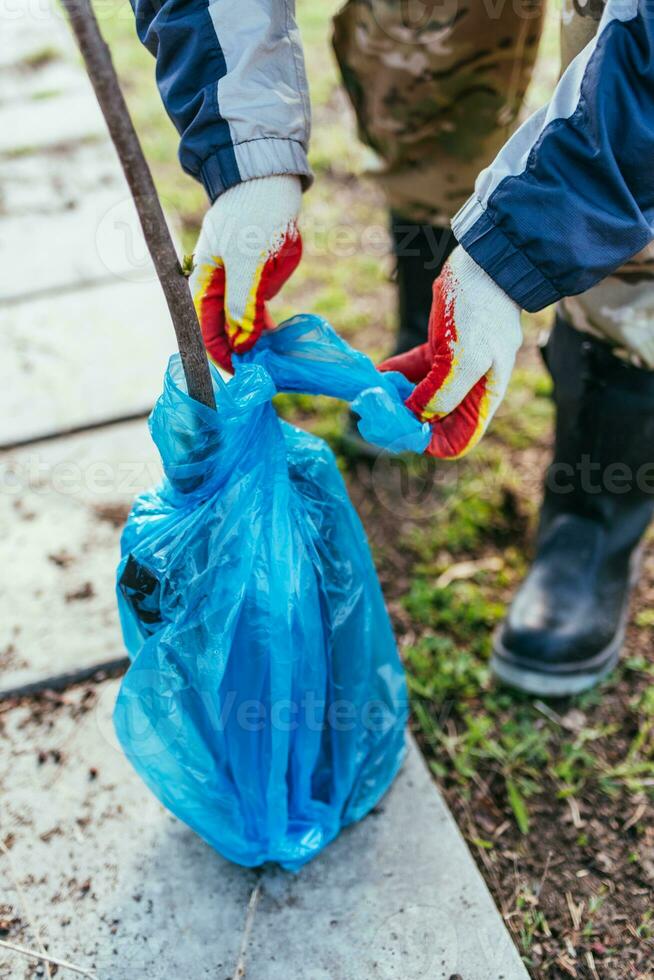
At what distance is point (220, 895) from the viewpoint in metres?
1.33

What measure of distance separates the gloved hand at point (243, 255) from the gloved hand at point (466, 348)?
0.24 meters

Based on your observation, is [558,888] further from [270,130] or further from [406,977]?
[270,130]

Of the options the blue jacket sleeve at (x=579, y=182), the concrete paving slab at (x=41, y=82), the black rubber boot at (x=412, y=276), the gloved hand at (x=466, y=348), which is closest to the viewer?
the blue jacket sleeve at (x=579, y=182)

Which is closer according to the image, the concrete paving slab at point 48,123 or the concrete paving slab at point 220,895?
the concrete paving slab at point 220,895

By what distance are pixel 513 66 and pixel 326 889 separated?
157 centimetres

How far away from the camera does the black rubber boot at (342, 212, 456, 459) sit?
6.79 feet

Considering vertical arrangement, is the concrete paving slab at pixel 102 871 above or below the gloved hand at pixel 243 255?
below

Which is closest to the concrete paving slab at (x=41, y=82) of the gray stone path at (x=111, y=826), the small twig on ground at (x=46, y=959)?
the gray stone path at (x=111, y=826)

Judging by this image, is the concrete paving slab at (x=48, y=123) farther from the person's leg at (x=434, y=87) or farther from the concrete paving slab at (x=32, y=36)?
the person's leg at (x=434, y=87)

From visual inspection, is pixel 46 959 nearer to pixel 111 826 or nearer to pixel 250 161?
pixel 111 826

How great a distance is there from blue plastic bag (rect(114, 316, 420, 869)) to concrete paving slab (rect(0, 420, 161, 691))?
46cm

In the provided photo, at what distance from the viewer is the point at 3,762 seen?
1526 mm

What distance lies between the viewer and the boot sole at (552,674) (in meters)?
1.63

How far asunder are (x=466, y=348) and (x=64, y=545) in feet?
3.74
